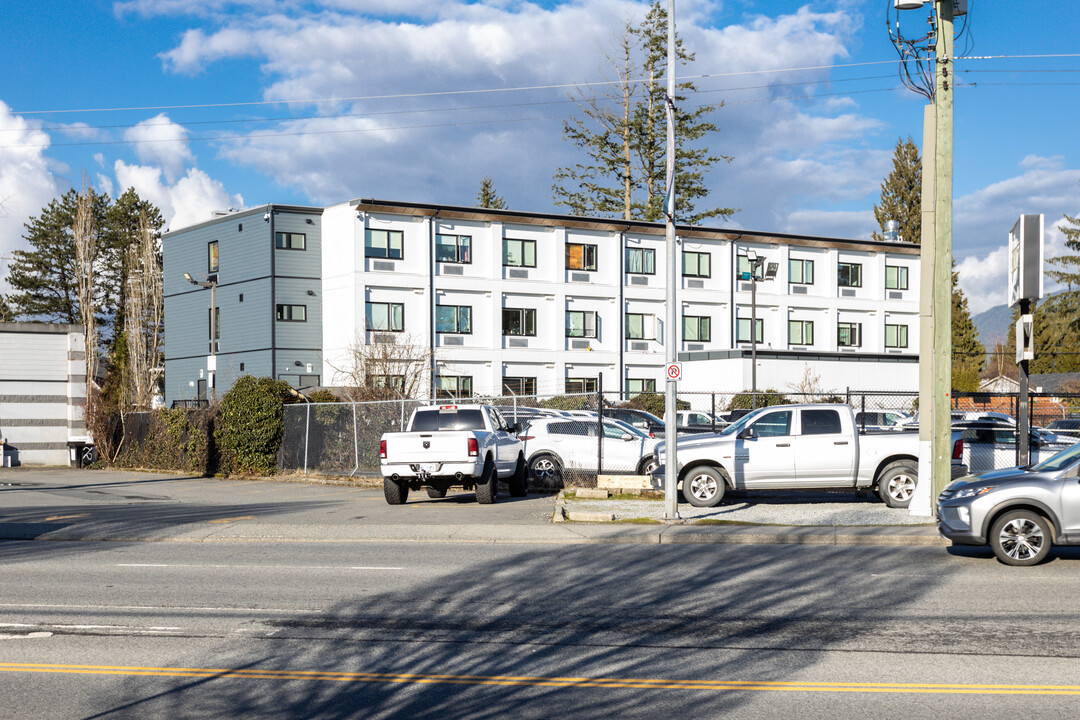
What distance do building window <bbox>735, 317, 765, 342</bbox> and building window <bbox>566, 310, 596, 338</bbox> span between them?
887cm

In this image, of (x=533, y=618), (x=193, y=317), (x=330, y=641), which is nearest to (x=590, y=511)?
(x=533, y=618)

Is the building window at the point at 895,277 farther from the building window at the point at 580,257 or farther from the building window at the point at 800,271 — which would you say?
the building window at the point at 580,257

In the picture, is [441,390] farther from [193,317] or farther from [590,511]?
[590,511]

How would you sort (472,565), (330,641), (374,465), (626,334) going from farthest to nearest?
(626,334), (374,465), (472,565), (330,641)

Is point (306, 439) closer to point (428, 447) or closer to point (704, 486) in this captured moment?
point (428, 447)

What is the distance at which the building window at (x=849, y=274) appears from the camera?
61.1 meters

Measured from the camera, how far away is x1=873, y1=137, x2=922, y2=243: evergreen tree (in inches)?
3450

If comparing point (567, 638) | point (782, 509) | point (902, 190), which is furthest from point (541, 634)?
point (902, 190)

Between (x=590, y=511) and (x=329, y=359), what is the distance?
3511cm

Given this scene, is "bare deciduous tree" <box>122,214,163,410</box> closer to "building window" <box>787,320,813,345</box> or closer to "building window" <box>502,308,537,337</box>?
"building window" <box>502,308,537,337</box>

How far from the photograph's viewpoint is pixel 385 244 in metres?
50.6

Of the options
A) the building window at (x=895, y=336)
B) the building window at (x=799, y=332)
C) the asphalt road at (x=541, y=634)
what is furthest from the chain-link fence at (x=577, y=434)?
the building window at (x=895, y=336)

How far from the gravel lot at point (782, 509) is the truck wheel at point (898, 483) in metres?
0.26

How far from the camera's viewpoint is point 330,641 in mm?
8609
